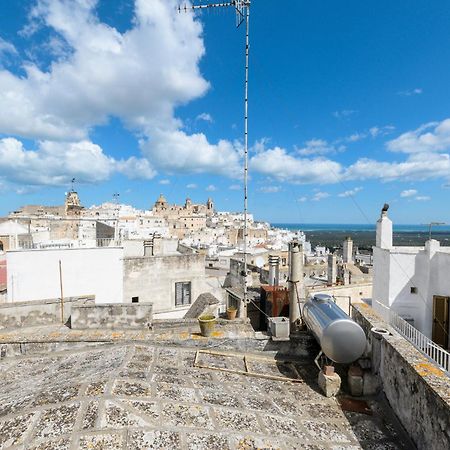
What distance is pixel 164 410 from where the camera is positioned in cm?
358

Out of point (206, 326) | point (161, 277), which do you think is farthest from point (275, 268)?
point (206, 326)

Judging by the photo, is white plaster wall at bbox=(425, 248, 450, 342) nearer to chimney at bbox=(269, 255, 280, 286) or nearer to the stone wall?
chimney at bbox=(269, 255, 280, 286)

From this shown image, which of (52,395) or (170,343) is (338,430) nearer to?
(170,343)

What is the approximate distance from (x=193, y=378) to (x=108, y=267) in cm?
1027

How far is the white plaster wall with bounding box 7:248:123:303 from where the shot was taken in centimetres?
1241

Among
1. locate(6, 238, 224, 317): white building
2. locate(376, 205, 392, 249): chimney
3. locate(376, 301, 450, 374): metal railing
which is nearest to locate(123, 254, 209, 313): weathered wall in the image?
locate(6, 238, 224, 317): white building

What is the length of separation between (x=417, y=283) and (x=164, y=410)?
464 inches

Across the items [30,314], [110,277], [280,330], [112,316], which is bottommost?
[30,314]

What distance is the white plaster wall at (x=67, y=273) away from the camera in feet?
40.7

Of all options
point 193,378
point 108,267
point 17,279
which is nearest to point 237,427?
point 193,378

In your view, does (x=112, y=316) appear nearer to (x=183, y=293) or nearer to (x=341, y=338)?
(x=341, y=338)

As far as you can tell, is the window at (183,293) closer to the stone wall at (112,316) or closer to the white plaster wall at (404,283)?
the stone wall at (112,316)

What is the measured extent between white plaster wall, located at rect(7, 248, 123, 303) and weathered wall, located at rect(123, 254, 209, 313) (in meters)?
0.57

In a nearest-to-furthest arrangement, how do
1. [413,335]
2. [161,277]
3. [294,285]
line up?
[294,285] → [413,335] → [161,277]
